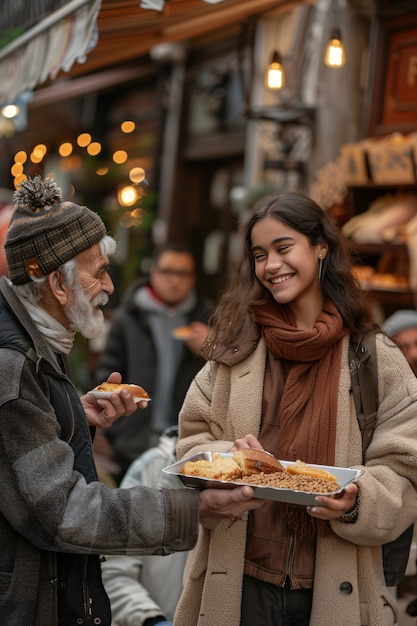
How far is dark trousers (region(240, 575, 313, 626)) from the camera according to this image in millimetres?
2697

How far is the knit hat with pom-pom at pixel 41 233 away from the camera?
91.6 inches

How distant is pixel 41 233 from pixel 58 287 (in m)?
0.16

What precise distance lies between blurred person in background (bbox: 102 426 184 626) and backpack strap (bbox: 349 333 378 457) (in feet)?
2.66

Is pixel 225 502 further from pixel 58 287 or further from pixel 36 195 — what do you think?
pixel 36 195

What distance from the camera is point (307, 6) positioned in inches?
283

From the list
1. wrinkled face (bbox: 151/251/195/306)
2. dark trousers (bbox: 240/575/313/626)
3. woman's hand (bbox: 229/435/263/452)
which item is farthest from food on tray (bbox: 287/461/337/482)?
wrinkled face (bbox: 151/251/195/306)

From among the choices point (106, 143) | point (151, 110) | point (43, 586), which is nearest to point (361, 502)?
point (43, 586)

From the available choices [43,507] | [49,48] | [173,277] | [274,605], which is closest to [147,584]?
[274,605]

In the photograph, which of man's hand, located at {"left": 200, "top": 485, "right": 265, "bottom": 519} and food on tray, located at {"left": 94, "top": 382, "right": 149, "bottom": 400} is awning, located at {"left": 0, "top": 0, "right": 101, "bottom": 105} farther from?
man's hand, located at {"left": 200, "top": 485, "right": 265, "bottom": 519}

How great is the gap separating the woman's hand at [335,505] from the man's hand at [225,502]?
0.52ft

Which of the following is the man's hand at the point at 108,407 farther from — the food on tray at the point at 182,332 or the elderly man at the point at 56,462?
the food on tray at the point at 182,332

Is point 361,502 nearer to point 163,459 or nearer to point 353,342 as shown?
point 353,342

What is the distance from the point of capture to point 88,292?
7.90 feet

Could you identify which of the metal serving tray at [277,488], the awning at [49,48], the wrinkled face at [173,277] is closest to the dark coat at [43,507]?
the metal serving tray at [277,488]
